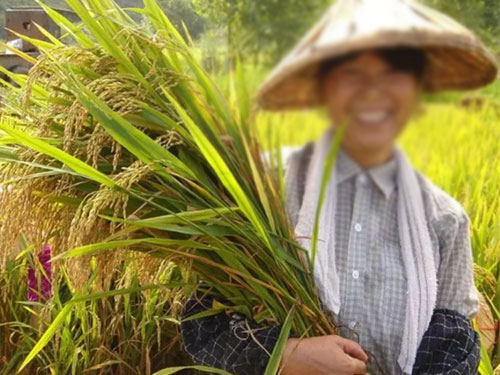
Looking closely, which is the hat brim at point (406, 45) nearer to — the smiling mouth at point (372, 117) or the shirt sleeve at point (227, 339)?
the smiling mouth at point (372, 117)

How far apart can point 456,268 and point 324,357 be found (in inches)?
10.7

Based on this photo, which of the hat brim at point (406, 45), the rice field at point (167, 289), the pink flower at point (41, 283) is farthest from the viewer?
the pink flower at point (41, 283)

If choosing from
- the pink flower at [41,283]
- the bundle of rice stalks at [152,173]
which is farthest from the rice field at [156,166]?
the pink flower at [41,283]

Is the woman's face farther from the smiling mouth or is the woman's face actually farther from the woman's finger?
the woman's finger

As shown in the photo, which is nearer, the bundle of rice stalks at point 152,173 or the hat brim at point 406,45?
the hat brim at point 406,45

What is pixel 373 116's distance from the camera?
0.95m

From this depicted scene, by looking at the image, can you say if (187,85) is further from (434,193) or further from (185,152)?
(434,193)

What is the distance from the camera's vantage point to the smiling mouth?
3.09ft

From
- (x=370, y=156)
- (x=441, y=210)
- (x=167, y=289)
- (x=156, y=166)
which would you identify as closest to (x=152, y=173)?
(x=156, y=166)

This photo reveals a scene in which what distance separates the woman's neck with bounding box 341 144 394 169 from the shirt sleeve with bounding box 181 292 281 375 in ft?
1.18

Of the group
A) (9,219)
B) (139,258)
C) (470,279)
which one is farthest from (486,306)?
(9,219)

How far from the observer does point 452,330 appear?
122 centimetres

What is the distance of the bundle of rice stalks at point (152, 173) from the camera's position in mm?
1141

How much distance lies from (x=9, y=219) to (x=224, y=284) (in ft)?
1.33
